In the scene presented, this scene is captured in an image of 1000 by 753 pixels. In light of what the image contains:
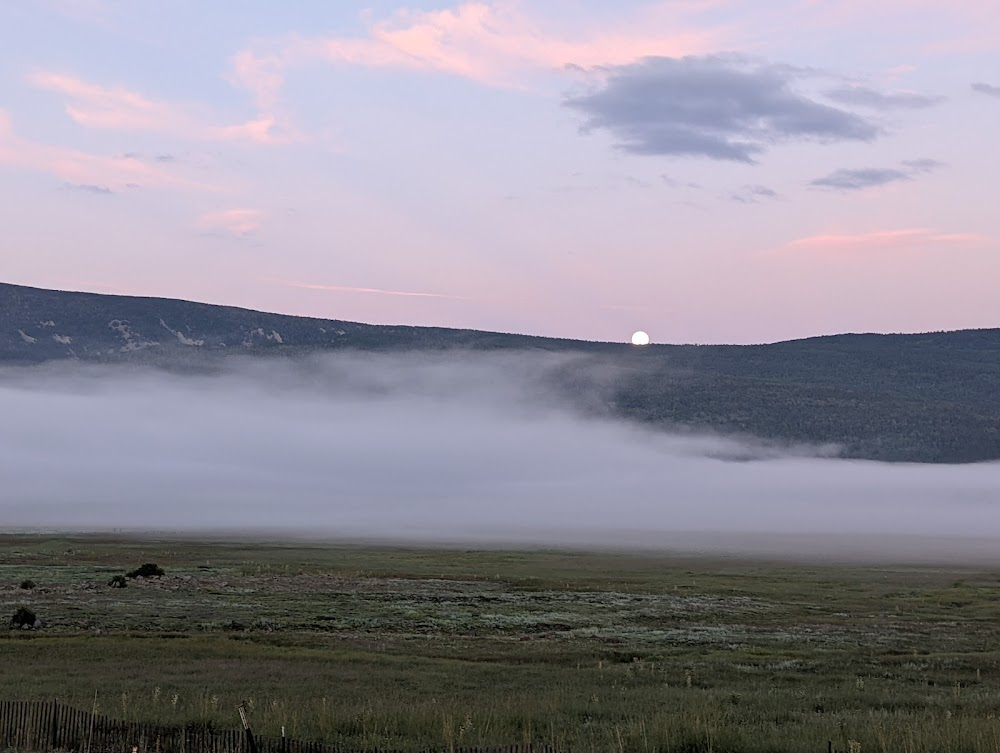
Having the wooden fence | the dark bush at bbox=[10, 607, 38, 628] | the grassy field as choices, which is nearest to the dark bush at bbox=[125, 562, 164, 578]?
the grassy field

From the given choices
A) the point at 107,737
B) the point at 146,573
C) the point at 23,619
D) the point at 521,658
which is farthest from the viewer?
the point at 146,573

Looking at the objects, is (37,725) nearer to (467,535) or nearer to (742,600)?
(742,600)

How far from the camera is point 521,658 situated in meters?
37.7

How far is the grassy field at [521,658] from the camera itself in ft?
71.9

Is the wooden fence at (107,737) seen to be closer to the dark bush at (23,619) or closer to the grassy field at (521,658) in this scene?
the grassy field at (521,658)

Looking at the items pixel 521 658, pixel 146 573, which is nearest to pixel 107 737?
pixel 521 658

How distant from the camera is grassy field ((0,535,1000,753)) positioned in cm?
2191

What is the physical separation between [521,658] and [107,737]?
2021cm

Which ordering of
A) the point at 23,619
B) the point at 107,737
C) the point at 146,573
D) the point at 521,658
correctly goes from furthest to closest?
the point at 146,573 → the point at 23,619 → the point at 521,658 → the point at 107,737

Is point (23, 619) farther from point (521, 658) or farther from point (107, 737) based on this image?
point (107, 737)

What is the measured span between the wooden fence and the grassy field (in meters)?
2.08

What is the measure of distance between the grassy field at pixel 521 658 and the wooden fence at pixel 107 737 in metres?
2.08

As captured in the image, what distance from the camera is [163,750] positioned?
18609 mm

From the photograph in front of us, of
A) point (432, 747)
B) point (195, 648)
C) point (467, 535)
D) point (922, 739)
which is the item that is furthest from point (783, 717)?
point (467, 535)
